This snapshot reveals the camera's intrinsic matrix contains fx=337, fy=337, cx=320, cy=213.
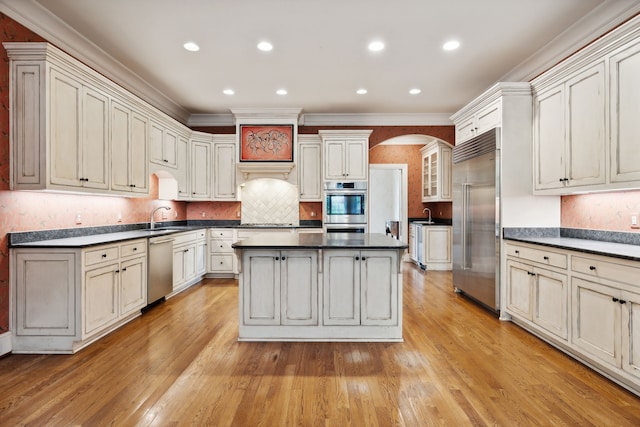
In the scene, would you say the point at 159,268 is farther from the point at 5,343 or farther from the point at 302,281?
the point at 302,281

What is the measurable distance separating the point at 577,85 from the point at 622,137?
71 cm

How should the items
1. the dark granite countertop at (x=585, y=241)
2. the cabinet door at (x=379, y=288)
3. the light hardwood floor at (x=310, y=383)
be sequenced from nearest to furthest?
1. the light hardwood floor at (x=310, y=383)
2. the dark granite countertop at (x=585, y=241)
3. the cabinet door at (x=379, y=288)

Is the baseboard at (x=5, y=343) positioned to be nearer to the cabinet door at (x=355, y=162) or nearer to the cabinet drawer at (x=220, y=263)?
the cabinet drawer at (x=220, y=263)

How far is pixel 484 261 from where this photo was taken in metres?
4.05

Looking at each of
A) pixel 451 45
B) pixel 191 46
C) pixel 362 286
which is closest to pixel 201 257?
pixel 191 46

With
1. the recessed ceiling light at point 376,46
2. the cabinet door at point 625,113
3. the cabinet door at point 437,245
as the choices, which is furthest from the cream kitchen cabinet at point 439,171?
the cabinet door at point 625,113

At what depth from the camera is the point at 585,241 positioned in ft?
10.5

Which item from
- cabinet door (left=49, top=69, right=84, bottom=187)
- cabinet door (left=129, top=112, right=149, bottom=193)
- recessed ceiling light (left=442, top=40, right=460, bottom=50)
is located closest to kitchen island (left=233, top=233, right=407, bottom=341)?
cabinet door (left=49, top=69, right=84, bottom=187)

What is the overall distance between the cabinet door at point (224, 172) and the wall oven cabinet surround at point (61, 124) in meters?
2.24

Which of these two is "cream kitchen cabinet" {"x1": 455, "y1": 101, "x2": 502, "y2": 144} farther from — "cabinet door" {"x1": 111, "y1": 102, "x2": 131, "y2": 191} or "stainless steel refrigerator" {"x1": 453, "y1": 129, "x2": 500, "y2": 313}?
"cabinet door" {"x1": 111, "y1": 102, "x2": 131, "y2": 191}

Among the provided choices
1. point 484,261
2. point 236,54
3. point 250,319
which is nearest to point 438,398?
point 250,319

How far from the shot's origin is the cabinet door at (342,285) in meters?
3.10

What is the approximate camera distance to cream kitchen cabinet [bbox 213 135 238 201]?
6.05 m

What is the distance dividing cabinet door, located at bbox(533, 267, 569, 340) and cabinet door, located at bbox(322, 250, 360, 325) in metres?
1.70
